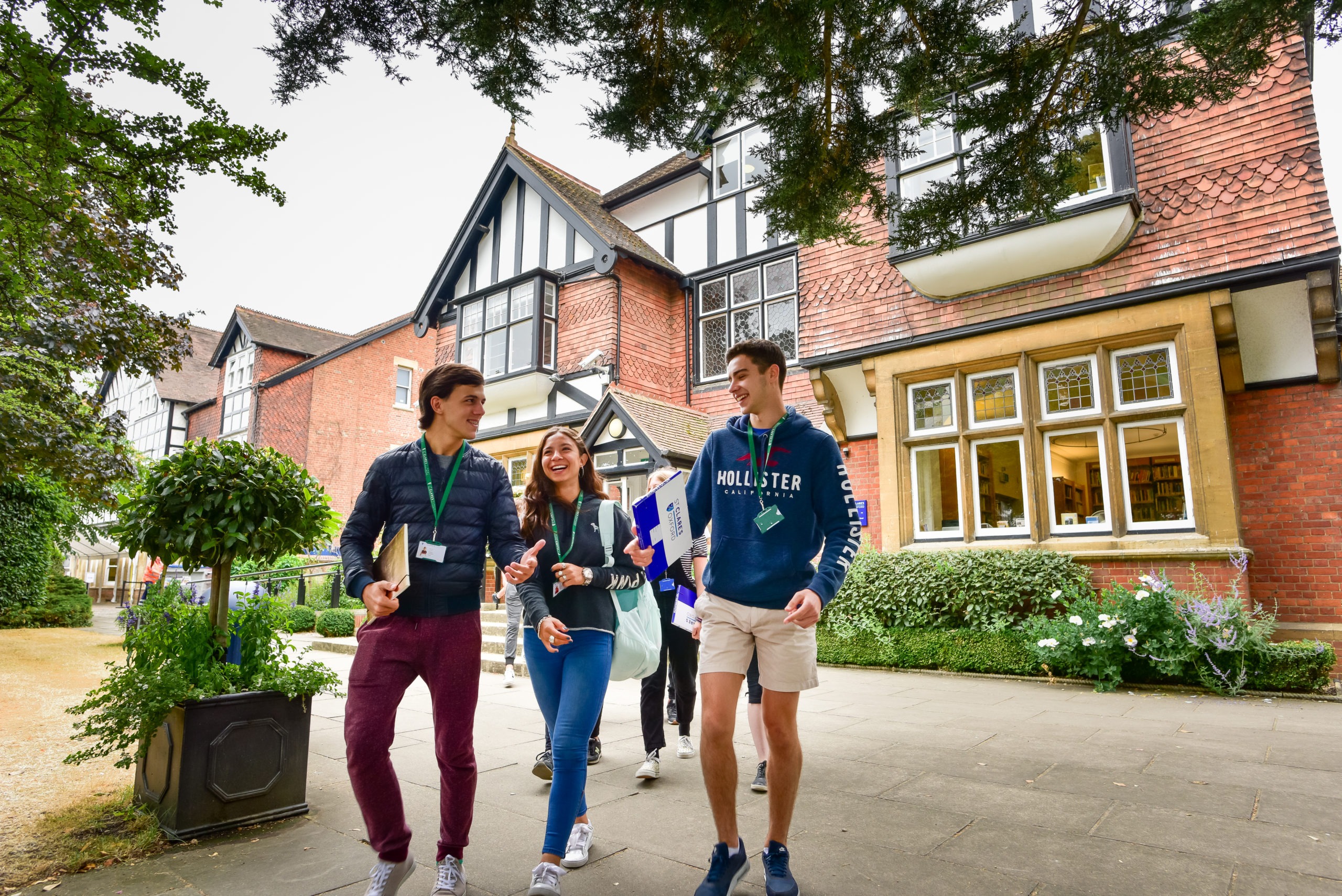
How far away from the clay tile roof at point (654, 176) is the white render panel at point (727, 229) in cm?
95

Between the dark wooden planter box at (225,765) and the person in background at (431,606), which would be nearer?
the person in background at (431,606)

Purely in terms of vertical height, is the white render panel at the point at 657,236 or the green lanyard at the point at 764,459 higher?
the white render panel at the point at 657,236

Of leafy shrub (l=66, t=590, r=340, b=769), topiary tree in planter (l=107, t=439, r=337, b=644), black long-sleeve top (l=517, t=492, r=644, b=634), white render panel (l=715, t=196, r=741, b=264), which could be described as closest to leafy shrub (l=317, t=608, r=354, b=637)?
white render panel (l=715, t=196, r=741, b=264)

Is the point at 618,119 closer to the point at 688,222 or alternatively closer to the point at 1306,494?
the point at 1306,494

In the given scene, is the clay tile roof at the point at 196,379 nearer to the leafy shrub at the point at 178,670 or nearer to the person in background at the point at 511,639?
the person in background at the point at 511,639

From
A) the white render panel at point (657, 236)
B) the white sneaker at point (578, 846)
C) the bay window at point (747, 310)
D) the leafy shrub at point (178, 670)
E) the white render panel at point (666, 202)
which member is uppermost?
the white render panel at point (666, 202)

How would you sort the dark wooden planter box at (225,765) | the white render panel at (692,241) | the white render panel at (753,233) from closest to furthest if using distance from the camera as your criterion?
1. the dark wooden planter box at (225,765)
2. the white render panel at (753,233)
3. the white render panel at (692,241)

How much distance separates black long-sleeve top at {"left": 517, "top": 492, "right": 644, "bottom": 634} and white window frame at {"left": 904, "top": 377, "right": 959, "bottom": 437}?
24.4 ft

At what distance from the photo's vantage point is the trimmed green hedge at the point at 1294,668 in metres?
6.86

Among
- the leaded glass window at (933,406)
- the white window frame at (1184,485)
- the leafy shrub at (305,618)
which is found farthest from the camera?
the leafy shrub at (305,618)

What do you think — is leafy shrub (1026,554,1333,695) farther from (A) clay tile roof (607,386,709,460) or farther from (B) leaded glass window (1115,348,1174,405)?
(A) clay tile roof (607,386,709,460)

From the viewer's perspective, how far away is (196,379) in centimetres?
3328

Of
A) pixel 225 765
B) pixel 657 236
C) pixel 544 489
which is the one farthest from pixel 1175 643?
pixel 657 236

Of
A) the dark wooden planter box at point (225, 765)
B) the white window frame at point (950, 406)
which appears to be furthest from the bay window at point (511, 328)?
the dark wooden planter box at point (225, 765)
